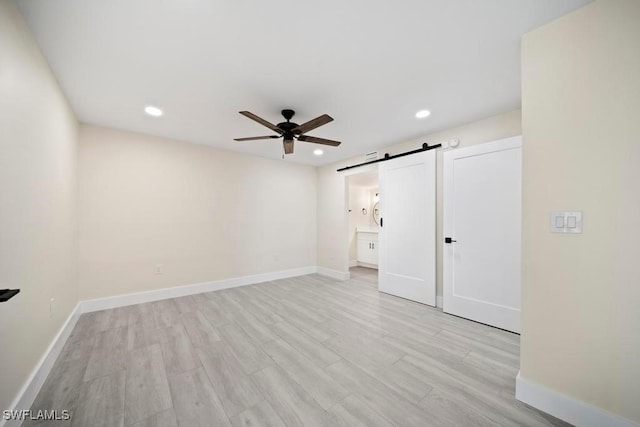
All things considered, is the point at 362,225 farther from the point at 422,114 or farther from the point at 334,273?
the point at 422,114

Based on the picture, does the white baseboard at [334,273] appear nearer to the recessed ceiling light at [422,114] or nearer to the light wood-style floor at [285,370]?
the light wood-style floor at [285,370]

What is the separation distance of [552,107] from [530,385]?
183 cm

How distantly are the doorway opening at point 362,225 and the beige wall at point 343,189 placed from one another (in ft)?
2.53

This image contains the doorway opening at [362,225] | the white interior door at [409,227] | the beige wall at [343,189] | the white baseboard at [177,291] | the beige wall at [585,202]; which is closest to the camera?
the beige wall at [585,202]

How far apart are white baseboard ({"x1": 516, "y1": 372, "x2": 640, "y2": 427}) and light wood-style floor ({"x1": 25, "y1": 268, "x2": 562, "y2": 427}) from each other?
66 millimetres

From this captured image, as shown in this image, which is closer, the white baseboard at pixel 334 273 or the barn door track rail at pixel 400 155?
the barn door track rail at pixel 400 155

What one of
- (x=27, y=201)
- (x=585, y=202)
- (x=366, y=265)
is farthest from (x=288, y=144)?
(x=366, y=265)

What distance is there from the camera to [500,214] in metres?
2.58

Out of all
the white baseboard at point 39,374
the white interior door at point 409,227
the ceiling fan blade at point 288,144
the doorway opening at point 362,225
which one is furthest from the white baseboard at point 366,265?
the white baseboard at point 39,374

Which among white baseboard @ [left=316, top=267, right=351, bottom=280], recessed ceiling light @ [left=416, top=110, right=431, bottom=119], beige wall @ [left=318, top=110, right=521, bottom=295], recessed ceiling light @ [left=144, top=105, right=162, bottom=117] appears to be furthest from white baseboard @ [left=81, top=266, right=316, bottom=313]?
recessed ceiling light @ [left=416, top=110, right=431, bottom=119]

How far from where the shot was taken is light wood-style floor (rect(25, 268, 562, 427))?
1.40 meters

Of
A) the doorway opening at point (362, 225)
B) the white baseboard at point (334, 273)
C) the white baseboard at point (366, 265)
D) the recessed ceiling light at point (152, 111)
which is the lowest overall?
the white baseboard at point (366, 265)

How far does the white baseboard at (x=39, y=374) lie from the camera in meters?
1.34

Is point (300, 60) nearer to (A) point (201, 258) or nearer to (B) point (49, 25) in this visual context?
(B) point (49, 25)
